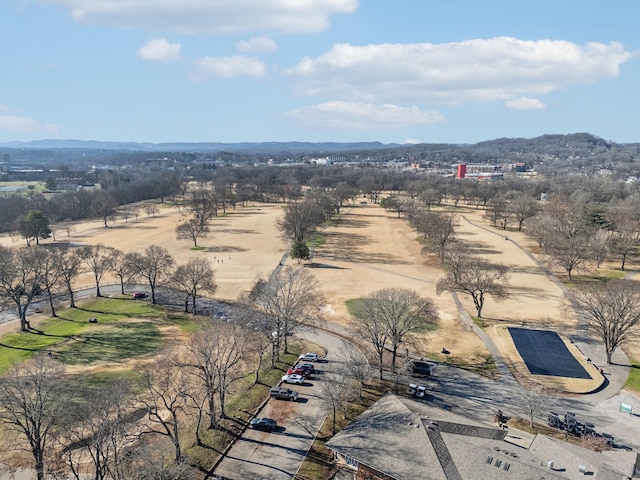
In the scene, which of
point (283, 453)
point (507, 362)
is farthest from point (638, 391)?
point (283, 453)

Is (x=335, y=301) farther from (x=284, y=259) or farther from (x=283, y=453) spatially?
(x=283, y=453)

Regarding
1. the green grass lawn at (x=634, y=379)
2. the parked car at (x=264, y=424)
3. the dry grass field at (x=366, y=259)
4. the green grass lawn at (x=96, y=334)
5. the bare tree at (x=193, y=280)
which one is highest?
the bare tree at (x=193, y=280)

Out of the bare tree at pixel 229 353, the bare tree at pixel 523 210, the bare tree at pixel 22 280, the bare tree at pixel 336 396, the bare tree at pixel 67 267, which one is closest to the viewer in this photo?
the bare tree at pixel 336 396

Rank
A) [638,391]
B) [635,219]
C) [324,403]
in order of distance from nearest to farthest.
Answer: [324,403] < [638,391] < [635,219]

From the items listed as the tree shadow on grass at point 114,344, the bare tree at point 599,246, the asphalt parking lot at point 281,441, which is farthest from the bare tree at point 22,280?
the bare tree at point 599,246

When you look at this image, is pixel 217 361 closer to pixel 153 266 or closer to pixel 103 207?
pixel 153 266

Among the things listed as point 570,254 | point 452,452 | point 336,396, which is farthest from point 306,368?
point 570,254

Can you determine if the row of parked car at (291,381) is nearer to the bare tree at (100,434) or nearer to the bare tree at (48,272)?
the bare tree at (100,434)
